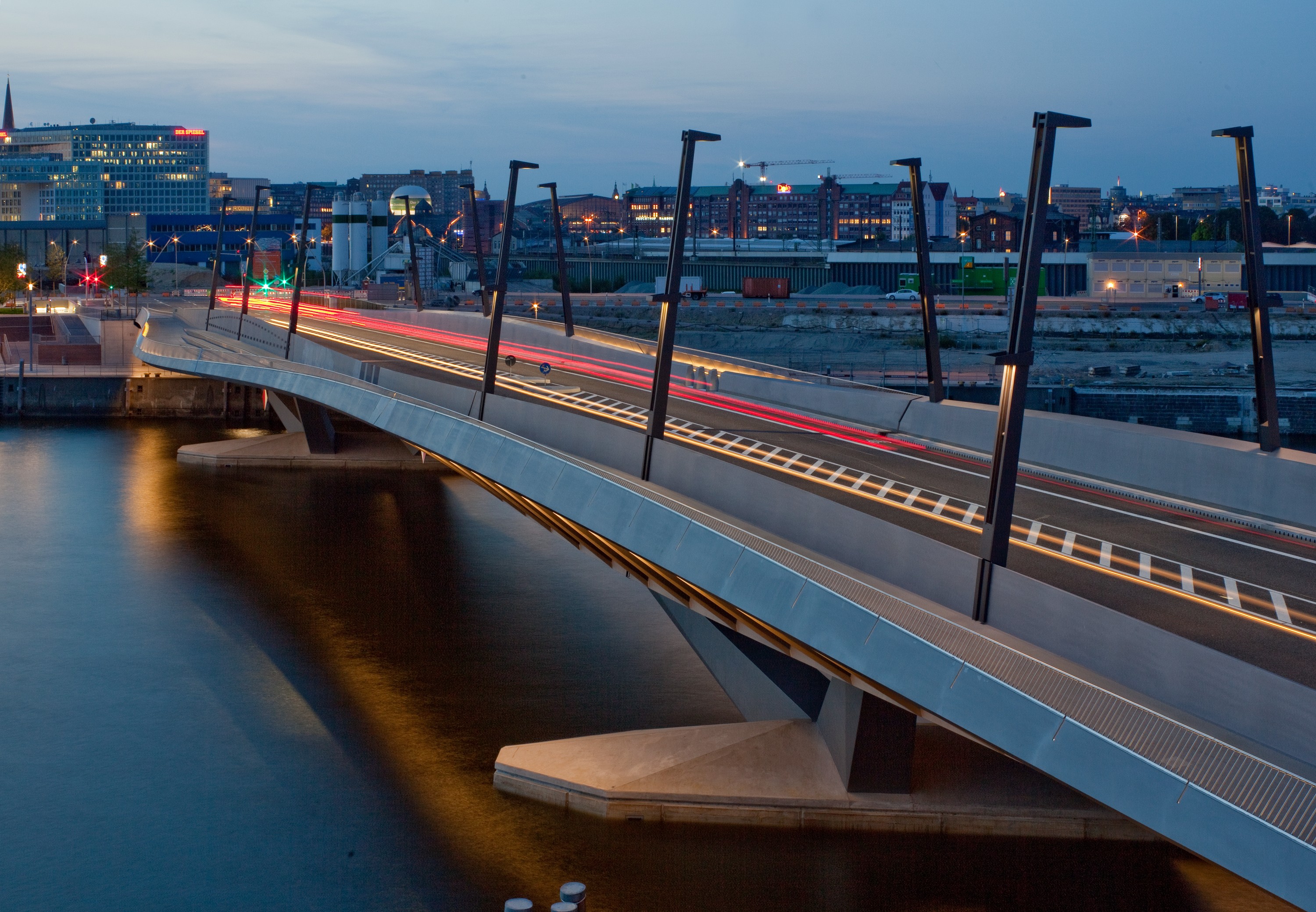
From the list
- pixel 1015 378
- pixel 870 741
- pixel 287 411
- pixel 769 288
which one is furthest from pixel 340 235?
pixel 1015 378

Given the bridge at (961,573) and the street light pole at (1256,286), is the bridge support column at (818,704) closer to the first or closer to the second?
the bridge at (961,573)

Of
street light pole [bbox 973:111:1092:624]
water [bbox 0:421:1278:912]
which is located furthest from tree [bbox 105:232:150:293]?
street light pole [bbox 973:111:1092:624]

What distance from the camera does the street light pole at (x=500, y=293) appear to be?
22.5m

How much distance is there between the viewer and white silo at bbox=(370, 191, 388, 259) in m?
127

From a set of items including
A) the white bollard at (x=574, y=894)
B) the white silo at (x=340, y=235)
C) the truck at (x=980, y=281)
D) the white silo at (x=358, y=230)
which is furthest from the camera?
the white silo at (x=340, y=235)

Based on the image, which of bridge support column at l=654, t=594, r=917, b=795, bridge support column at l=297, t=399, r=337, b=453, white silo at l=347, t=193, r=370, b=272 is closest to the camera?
bridge support column at l=654, t=594, r=917, b=795

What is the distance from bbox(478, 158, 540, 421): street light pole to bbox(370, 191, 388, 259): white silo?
10519 centimetres

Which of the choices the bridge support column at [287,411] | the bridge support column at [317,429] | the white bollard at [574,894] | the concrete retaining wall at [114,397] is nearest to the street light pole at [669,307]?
the white bollard at [574,894]

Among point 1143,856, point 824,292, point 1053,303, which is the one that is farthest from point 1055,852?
point 824,292

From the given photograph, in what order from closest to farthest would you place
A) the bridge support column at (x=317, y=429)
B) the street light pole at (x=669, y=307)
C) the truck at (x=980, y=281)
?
the street light pole at (x=669, y=307) → the bridge support column at (x=317, y=429) → the truck at (x=980, y=281)

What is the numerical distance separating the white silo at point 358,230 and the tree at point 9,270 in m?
27.7

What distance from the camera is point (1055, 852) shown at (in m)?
15.8

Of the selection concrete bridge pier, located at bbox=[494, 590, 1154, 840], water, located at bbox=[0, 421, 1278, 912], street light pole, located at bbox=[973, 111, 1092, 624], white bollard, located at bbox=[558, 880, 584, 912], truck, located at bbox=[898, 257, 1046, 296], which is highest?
truck, located at bbox=[898, 257, 1046, 296]

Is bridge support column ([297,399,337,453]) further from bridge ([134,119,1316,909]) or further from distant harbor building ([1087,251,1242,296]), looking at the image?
distant harbor building ([1087,251,1242,296])
